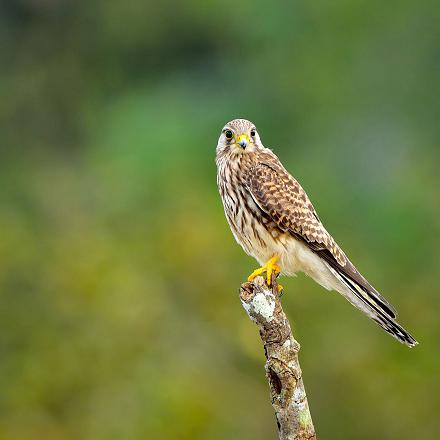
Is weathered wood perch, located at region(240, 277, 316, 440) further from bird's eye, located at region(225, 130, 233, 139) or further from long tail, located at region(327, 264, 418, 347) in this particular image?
bird's eye, located at region(225, 130, 233, 139)

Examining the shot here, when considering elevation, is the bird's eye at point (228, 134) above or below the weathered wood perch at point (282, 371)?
above

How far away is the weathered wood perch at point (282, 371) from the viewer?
17.8 ft

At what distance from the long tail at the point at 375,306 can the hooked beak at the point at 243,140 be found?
2.94 ft

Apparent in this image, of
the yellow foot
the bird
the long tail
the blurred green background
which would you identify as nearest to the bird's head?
the bird

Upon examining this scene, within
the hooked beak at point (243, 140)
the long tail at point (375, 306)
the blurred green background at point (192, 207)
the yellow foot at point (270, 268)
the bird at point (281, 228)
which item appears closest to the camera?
the long tail at point (375, 306)

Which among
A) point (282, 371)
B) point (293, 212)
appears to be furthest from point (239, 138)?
point (282, 371)

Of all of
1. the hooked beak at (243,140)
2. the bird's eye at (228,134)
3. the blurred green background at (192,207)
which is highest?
the blurred green background at (192,207)

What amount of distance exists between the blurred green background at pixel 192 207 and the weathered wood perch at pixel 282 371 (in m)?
4.11

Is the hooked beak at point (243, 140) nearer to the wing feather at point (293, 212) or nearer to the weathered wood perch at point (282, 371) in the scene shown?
the wing feather at point (293, 212)

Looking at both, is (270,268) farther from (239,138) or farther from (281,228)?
(239,138)

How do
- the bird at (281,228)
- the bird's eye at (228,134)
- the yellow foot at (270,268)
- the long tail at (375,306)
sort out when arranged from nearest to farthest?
the long tail at (375,306)
the yellow foot at (270,268)
the bird at (281,228)
the bird's eye at (228,134)

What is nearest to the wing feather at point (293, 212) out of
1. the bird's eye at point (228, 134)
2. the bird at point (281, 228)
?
the bird at point (281, 228)

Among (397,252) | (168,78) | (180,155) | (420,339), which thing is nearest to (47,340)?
(420,339)

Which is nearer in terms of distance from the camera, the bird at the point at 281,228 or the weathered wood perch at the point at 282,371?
the weathered wood perch at the point at 282,371
